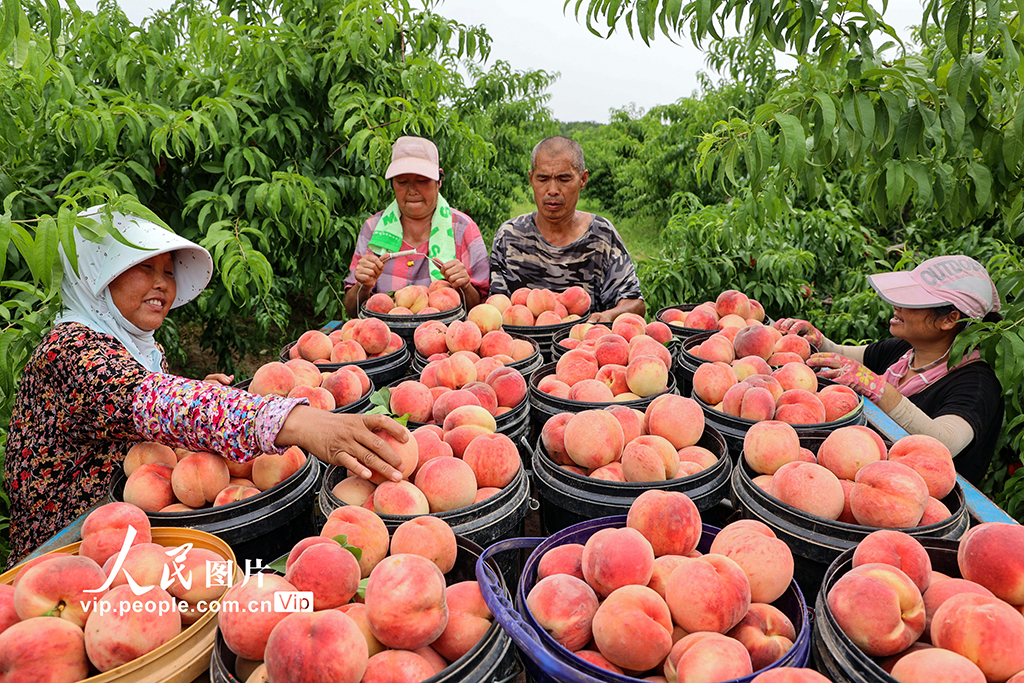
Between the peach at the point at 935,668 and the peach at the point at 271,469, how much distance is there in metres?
1.48

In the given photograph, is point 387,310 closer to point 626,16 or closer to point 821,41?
point 626,16

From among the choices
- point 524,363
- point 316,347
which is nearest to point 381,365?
point 316,347

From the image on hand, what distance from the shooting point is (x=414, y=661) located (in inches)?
44.9

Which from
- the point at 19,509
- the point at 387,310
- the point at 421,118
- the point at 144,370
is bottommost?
the point at 19,509

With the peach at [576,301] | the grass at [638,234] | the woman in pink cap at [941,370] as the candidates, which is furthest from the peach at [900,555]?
the grass at [638,234]

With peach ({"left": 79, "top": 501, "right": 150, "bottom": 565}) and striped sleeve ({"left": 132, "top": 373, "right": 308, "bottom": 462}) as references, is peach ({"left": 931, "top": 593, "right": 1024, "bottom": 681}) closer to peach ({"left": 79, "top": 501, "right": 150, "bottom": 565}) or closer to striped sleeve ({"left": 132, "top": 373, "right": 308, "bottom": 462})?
striped sleeve ({"left": 132, "top": 373, "right": 308, "bottom": 462})

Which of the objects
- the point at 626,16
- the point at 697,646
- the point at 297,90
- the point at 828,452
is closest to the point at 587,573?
the point at 697,646

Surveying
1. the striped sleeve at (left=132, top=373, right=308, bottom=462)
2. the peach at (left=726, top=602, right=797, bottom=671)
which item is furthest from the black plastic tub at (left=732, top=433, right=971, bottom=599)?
the striped sleeve at (left=132, top=373, right=308, bottom=462)

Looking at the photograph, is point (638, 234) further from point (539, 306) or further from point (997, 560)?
point (997, 560)

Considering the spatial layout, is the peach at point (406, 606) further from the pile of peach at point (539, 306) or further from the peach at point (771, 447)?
the pile of peach at point (539, 306)

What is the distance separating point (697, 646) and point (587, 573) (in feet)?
0.89

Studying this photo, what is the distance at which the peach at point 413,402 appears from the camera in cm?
211

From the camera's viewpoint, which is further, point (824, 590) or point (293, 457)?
point (293, 457)

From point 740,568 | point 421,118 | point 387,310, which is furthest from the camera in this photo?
point 421,118
